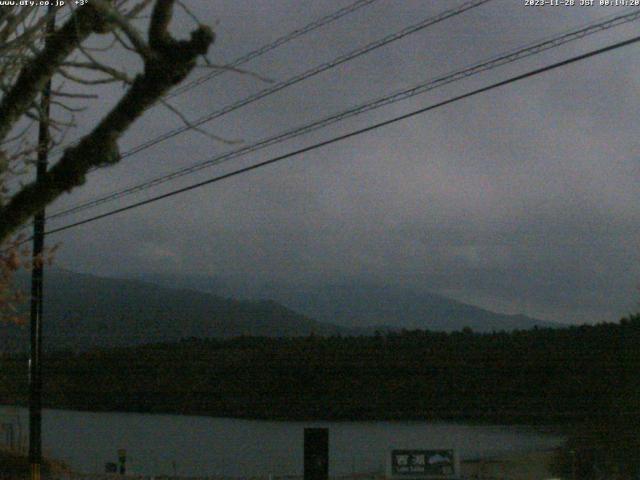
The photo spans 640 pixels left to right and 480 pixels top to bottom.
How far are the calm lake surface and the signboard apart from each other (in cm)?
414

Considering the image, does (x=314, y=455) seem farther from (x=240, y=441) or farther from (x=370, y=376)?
(x=370, y=376)

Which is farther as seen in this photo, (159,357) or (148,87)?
(159,357)

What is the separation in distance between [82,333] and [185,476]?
14383 mm

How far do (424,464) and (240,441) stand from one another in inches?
471

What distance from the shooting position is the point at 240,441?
3116 centimetres

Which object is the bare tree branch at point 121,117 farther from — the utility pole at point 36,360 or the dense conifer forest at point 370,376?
the dense conifer forest at point 370,376

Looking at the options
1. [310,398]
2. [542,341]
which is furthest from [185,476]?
[542,341]

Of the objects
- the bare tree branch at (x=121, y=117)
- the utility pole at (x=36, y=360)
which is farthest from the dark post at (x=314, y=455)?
the bare tree branch at (x=121, y=117)

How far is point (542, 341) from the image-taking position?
31109 mm

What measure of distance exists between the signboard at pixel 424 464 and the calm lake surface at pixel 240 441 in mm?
4136

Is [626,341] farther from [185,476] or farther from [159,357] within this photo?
[159,357]

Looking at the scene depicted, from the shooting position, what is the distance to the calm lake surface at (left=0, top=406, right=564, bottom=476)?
27.5 metres

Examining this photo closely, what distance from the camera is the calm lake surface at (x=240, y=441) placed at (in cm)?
2750

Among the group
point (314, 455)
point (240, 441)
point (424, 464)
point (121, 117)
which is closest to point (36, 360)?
point (314, 455)
